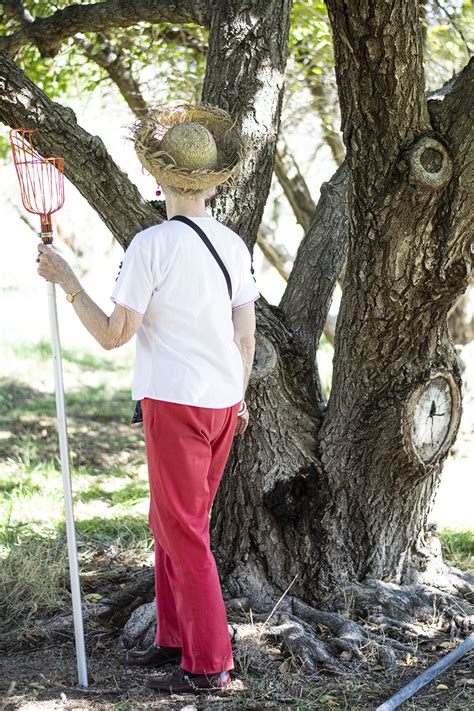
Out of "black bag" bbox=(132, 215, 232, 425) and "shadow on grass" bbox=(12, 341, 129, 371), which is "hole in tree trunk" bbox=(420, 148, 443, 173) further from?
"shadow on grass" bbox=(12, 341, 129, 371)

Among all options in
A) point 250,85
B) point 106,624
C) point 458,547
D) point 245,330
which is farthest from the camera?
point 458,547

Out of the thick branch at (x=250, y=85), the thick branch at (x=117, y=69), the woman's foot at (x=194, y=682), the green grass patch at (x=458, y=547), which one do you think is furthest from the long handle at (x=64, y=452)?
the thick branch at (x=117, y=69)

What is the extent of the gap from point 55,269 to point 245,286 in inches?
26.7

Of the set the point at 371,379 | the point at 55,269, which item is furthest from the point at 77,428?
the point at 55,269

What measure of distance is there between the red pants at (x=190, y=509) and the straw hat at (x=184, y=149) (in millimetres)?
762

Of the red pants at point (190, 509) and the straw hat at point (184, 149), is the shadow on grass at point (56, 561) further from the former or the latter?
the straw hat at point (184, 149)

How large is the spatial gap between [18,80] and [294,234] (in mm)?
15754

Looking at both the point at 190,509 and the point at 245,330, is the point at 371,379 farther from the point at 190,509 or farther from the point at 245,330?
the point at 190,509

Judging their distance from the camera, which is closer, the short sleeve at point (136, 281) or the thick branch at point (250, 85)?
the short sleeve at point (136, 281)

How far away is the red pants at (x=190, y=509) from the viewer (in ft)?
10.1

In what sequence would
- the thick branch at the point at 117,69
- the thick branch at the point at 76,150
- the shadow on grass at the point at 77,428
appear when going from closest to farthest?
the thick branch at the point at 76,150 < the thick branch at the point at 117,69 < the shadow on grass at the point at 77,428

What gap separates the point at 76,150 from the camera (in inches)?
147

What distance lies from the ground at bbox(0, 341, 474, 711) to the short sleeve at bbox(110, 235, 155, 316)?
4.56 ft

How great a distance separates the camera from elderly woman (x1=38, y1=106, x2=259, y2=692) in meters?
2.98
